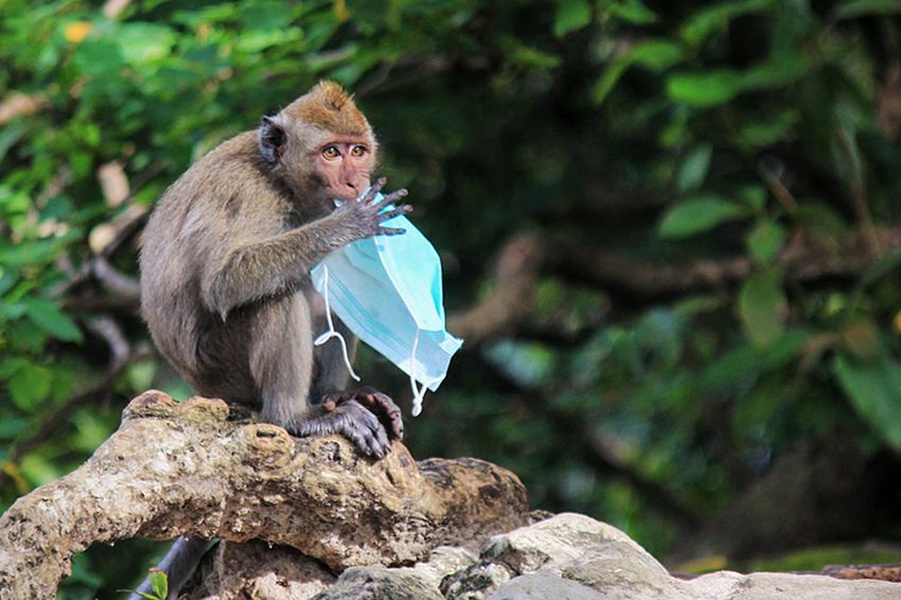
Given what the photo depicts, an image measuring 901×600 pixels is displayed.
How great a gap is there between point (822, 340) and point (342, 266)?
12.8ft

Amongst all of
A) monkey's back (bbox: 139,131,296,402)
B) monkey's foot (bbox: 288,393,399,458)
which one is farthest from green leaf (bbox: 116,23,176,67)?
monkey's foot (bbox: 288,393,399,458)

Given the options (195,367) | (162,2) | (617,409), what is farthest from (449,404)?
(195,367)

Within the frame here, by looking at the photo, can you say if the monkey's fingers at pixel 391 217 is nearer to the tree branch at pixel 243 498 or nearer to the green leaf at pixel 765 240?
the tree branch at pixel 243 498

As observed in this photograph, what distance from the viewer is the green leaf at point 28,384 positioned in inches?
233

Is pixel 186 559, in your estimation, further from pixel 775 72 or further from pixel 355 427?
pixel 775 72

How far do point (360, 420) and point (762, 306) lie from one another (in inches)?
154

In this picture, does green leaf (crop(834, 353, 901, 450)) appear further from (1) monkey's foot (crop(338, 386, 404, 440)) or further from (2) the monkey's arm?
(2) the monkey's arm

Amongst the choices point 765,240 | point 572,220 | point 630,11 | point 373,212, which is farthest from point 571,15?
point 572,220

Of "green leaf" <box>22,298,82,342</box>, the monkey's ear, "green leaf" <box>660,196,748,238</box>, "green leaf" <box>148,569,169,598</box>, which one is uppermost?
the monkey's ear

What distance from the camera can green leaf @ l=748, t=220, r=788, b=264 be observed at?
7701 millimetres

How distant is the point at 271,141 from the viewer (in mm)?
5406

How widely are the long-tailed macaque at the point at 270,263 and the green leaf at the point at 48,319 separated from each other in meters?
0.59

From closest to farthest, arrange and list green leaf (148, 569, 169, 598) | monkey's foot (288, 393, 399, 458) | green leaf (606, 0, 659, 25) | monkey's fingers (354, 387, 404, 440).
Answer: green leaf (148, 569, 169, 598)
monkey's foot (288, 393, 399, 458)
monkey's fingers (354, 387, 404, 440)
green leaf (606, 0, 659, 25)

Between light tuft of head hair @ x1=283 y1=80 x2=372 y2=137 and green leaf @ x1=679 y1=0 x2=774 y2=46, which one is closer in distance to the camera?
light tuft of head hair @ x1=283 y1=80 x2=372 y2=137
